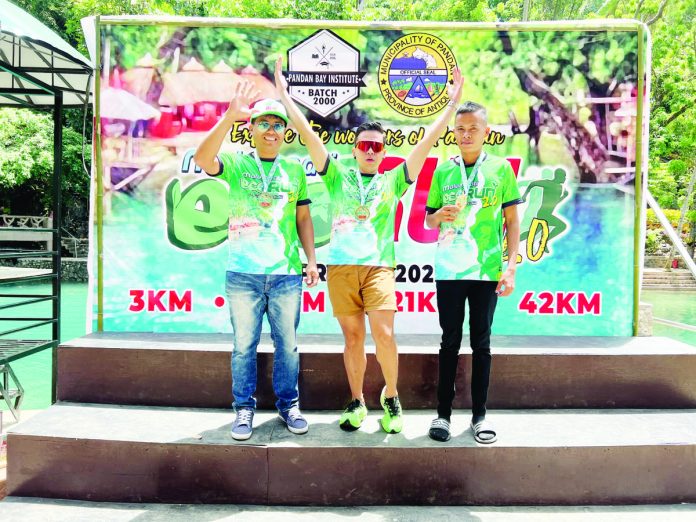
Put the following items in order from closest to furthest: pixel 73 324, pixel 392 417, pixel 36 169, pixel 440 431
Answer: pixel 440 431 < pixel 392 417 < pixel 73 324 < pixel 36 169

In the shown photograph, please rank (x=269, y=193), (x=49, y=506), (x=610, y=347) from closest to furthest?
(x=49, y=506) → (x=269, y=193) → (x=610, y=347)

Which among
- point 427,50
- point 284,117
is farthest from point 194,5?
point 284,117

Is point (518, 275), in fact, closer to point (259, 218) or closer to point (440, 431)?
point (440, 431)

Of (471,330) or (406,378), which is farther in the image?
(406,378)

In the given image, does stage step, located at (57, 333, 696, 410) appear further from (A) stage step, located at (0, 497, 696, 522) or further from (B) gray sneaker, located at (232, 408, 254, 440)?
(A) stage step, located at (0, 497, 696, 522)

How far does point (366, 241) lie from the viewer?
2805mm

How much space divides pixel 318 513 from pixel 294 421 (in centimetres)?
47

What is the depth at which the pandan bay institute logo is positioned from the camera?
4.00 m

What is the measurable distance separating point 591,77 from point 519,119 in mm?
625

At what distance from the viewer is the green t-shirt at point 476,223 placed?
110 inches

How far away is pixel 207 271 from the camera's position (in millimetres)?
4020

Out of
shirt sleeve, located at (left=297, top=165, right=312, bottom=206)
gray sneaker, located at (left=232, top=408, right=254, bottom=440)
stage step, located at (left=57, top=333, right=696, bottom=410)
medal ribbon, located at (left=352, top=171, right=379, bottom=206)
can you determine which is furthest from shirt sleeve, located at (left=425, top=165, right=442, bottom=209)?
gray sneaker, located at (left=232, top=408, right=254, bottom=440)

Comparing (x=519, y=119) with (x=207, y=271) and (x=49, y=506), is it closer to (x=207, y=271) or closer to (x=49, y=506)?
(x=207, y=271)

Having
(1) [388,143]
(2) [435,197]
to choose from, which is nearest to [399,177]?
(2) [435,197]
